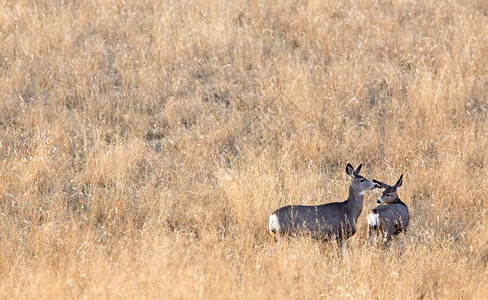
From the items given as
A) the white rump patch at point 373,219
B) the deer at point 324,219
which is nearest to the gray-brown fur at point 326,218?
the deer at point 324,219

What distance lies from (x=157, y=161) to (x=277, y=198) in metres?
2.05

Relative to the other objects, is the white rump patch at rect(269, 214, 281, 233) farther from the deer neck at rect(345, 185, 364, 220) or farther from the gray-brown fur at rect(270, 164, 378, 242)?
the deer neck at rect(345, 185, 364, 220)

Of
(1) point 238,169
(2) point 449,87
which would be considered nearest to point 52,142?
(1) point 238,169

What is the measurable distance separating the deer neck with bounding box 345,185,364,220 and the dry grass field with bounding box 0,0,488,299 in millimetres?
299

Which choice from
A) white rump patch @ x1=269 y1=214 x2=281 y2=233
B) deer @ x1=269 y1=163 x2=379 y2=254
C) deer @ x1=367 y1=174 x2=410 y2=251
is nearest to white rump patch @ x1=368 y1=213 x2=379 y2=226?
deer @ x1=367 y1=174 x2=410 y2=251

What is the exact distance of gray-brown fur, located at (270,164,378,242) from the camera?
6.08m

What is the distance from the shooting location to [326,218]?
636cm

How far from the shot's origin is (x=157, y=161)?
8086mm

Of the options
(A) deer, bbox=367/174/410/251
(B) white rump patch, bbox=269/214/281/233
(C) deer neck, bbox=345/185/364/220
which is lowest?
(A) deer, bbox=367/174/410/251

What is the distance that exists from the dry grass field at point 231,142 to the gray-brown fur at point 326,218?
20 cm

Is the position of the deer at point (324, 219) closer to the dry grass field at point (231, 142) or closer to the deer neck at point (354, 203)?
the deer neck at point (354, 203)

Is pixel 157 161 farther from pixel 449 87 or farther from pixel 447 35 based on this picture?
pixel 447 35

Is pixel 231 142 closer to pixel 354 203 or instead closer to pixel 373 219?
pixel 354 203

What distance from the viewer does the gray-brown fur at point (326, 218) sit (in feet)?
19.9
